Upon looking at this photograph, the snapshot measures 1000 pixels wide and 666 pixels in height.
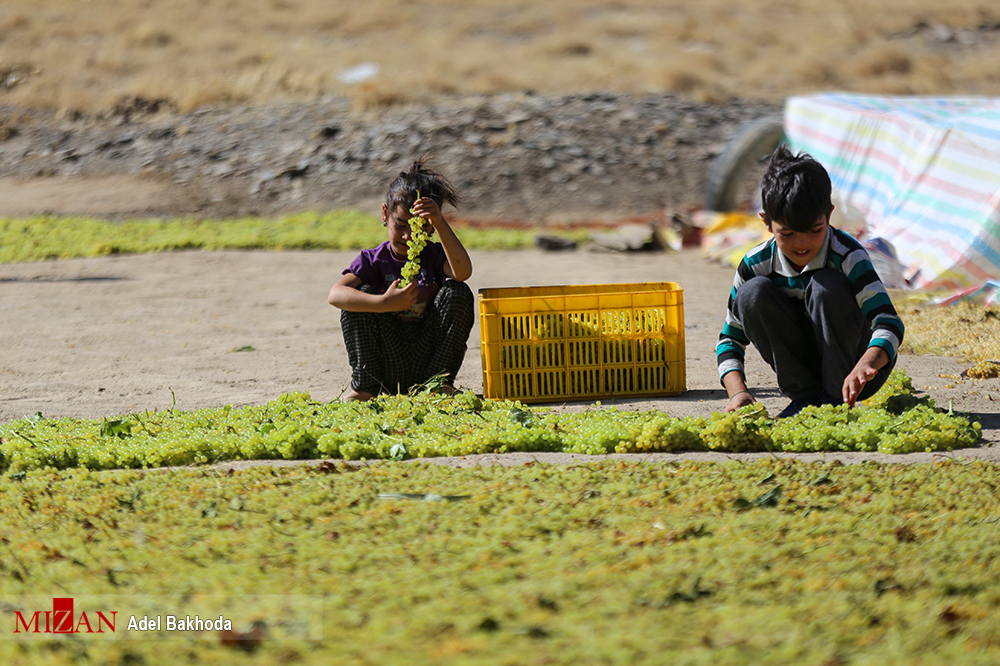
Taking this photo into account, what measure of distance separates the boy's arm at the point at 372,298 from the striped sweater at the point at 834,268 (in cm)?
143

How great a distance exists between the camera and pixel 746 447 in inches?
140

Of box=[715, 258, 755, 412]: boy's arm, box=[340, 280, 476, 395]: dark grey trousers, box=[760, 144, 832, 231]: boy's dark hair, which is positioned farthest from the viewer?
box=[340, 280, 476, 395]: dark grey trousers

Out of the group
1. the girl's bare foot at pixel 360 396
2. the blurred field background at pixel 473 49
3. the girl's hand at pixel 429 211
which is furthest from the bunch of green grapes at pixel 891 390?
the blurred field background at pixel 473 49

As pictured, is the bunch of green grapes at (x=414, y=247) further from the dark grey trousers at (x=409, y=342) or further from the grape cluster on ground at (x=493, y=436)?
the grape cluster on ground at (x=493, y=436)

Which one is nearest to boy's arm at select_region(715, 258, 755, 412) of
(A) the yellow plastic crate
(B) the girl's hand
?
(A) the yellow plastic crate

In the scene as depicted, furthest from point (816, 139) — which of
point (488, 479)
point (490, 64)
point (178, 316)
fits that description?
point (490, 64)

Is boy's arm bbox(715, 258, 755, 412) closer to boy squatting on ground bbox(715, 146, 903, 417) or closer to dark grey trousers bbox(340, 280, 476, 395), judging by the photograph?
boy squatting on ground bbox(715, 146, 903, 417)

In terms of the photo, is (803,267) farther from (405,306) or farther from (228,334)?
(228,334)

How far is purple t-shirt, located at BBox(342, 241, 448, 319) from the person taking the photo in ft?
15.7

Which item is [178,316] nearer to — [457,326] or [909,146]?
[457,326]

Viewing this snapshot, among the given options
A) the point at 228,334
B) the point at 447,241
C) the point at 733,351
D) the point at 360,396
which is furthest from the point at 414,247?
the point at 228,334

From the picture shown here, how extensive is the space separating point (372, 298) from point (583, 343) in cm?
101

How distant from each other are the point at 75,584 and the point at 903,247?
24.7 ft

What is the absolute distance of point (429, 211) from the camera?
178 inches
